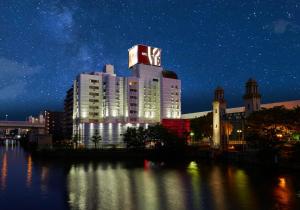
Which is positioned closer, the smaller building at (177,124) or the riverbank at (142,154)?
the riverbank at (142,154)

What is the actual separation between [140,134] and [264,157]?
47.4m

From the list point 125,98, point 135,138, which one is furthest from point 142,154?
point 125,98

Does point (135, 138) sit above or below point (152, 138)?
above

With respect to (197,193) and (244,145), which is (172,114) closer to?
(244,145)

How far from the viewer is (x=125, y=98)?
412 ft

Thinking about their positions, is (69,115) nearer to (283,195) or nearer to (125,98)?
(125,98)

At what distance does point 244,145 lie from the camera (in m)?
83.1

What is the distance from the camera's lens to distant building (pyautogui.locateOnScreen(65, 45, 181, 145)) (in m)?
120

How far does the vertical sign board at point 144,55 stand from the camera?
128825mm

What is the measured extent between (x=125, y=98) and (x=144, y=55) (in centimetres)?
2067

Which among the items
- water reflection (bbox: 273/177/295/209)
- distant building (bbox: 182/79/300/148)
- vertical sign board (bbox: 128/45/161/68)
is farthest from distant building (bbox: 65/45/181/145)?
water reflection (bbox: 273/177/295/209)

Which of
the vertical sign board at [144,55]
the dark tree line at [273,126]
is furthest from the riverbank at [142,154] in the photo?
the vertical sign board at [144,55]

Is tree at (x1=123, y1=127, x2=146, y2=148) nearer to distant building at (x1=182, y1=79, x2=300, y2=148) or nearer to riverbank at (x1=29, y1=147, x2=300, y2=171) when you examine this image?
riverbank at (x1=29, y1=147, x2=300, y2=171)

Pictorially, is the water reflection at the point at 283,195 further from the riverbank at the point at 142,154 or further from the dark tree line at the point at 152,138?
the dark tree line at the point at 152,138
